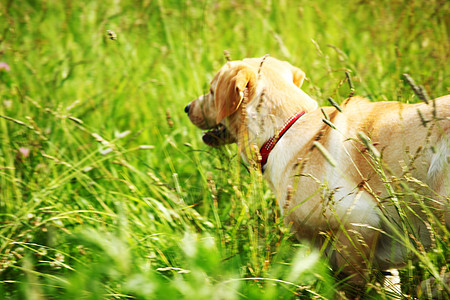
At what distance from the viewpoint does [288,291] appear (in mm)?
1814

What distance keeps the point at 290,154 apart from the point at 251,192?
30cm

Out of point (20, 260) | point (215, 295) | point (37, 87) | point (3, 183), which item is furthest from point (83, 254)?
point (37, 87)

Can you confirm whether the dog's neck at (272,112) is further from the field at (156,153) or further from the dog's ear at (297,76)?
the dog's ear at (297,76)

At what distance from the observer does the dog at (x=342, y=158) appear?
78.0 inches

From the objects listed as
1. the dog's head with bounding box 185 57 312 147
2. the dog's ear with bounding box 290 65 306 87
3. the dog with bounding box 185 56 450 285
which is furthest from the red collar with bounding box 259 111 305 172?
the dog's ear with bounding box 290 65 306 87

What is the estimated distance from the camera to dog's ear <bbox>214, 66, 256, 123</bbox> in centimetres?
251

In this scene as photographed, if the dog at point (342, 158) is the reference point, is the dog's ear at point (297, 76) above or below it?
above

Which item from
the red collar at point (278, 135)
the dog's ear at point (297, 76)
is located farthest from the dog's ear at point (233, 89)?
the dog's ear at point (297, 76)

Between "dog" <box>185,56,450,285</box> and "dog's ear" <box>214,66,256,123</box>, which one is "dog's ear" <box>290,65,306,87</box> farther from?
"dog's ear" <box>214,66,256,123</box>

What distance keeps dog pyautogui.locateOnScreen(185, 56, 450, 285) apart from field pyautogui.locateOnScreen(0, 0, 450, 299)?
0.14 metres

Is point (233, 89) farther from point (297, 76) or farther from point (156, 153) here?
point (156, 153)

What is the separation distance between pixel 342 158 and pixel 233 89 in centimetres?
72

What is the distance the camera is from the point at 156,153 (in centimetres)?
352

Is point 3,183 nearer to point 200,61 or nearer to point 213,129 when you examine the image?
point 213,129
